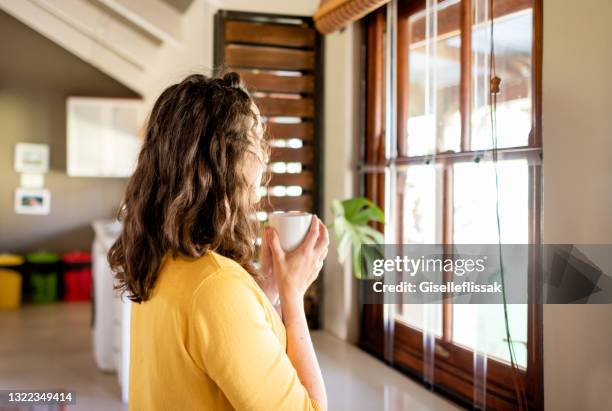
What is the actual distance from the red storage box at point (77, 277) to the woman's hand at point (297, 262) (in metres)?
5.75

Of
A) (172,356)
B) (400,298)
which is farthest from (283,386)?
(400,298)

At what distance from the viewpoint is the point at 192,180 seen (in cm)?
80

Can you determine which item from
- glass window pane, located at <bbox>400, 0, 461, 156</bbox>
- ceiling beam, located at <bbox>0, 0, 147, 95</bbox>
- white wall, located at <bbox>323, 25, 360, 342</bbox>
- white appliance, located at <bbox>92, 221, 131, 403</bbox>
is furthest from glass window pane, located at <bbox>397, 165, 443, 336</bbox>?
ceiling beam, located at <bbox>0, 0, 147, 95</bbox>

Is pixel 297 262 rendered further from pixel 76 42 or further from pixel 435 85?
pixel 76 42

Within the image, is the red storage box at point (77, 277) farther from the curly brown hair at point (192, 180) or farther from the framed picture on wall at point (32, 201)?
the curly brown hair at point (192, 180)

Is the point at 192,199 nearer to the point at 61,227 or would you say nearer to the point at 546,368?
the point at 546,368

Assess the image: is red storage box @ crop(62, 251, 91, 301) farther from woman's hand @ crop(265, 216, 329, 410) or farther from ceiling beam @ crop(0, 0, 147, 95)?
woman's hand @ crop(265, 216, 329, 410)

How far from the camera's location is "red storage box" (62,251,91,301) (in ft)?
→ 20.2

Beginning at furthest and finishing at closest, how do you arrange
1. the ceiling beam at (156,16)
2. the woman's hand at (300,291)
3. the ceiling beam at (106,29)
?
1. the ceiling beam at (106,29)
2. the ceiling beam at (156,16)
3. the woman's hand at (300,291)

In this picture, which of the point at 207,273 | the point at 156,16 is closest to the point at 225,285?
the point at 207,273

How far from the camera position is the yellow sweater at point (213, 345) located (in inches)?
28.5

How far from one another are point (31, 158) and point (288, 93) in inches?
161

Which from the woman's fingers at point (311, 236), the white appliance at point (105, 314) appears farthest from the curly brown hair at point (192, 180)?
the white appliance at point (105, 314)

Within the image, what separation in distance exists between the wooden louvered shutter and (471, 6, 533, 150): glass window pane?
4.86 ft
